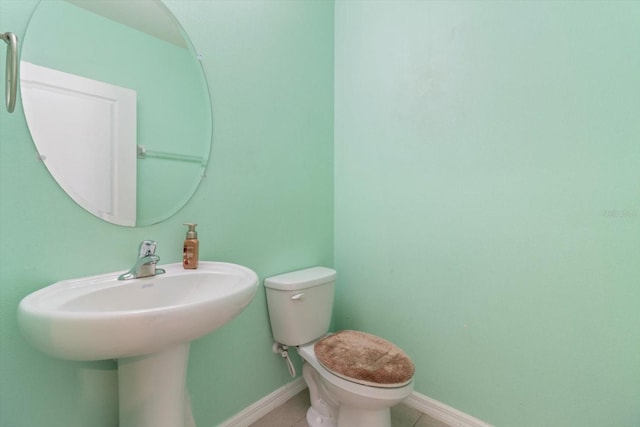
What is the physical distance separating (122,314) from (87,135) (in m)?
0.60

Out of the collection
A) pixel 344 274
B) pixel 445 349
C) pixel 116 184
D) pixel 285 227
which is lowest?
pixel 445 349

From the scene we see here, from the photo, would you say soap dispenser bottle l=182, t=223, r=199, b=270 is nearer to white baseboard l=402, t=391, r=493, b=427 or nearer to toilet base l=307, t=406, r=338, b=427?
toilet base l=307, t=406, r=338, b=427

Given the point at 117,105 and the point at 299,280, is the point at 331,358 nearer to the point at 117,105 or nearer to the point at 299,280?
the point at 299,280

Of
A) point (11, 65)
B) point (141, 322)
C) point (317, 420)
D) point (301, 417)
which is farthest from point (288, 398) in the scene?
point (11, 65)

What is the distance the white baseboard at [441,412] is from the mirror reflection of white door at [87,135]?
1.45 m

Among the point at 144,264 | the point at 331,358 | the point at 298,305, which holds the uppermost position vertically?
the point at 144,264

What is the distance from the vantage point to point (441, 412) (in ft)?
4.20

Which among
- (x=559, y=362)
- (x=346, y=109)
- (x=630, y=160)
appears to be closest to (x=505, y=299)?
(x=559, y=362)

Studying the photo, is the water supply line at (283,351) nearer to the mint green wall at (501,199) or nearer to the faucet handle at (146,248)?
the mint green wall at (501,199)

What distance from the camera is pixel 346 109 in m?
1.58

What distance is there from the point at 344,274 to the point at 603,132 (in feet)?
4.00

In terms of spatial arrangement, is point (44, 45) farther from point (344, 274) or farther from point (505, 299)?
point (505, 299)

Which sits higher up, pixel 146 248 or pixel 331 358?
pixel 146 248

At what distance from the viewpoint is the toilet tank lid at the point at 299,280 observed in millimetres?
1211
